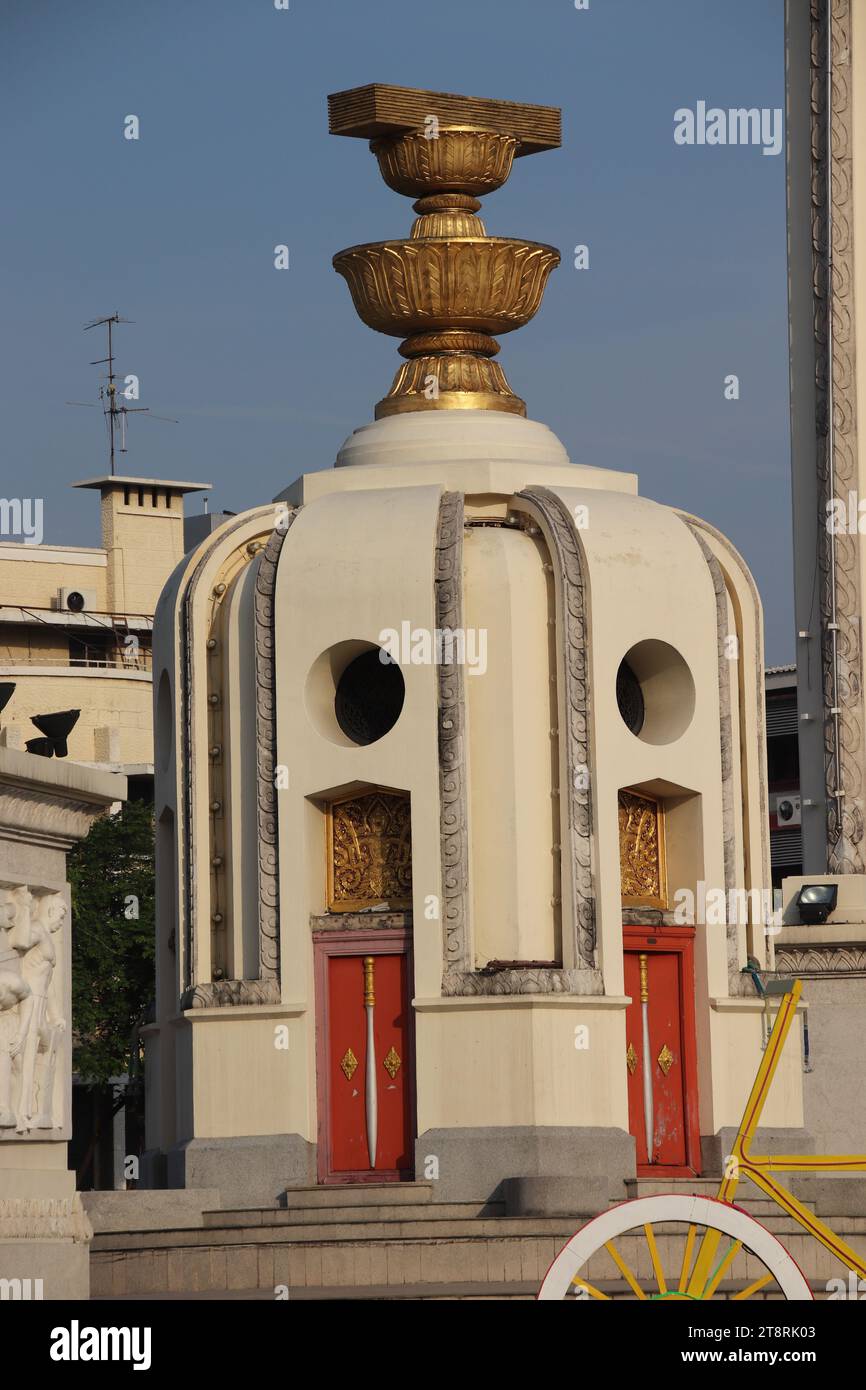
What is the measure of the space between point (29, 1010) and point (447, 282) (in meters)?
13.1

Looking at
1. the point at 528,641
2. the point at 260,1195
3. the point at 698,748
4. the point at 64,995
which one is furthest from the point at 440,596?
the point at 64,995

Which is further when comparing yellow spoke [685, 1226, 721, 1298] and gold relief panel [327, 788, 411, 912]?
gold relief panel [327, 788, 411, 912]

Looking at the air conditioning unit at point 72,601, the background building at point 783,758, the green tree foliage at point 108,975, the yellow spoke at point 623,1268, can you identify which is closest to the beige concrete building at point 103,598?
the air conditioning unit at point 72,601

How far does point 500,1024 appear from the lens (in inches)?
1157

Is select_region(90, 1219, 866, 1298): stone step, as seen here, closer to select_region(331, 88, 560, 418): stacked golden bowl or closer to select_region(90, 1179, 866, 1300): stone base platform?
select_region(90, 1179, 866, 1300): stone base platform

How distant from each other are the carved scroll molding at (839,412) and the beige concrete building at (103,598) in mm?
48237

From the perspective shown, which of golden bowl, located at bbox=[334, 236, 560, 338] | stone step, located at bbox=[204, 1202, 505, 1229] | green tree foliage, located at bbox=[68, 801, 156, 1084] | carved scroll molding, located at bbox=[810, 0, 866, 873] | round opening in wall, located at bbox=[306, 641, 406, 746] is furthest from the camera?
green tree foliage, located at bbox=[68, 801, 156, 1084]

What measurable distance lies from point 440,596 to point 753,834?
435 centimetres

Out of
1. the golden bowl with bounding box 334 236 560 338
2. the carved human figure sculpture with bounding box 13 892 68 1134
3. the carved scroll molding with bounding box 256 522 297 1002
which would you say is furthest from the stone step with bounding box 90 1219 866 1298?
the golden bowl with bounding box 334 236 560 338

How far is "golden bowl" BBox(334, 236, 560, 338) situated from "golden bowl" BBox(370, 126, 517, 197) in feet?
2.34

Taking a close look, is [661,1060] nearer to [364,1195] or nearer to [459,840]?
[459,840]

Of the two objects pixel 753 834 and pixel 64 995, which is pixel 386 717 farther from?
pixel 64 995

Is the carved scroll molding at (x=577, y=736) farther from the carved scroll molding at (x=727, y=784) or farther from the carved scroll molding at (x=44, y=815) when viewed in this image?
the carved scroll molding at (x=44, y=815)

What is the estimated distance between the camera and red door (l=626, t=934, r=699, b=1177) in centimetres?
3045
